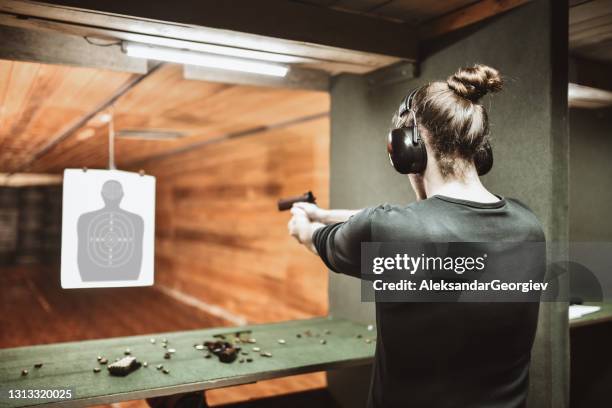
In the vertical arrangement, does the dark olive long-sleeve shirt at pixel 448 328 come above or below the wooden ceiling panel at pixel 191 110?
below

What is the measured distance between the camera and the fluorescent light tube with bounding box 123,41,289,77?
7.06 feet

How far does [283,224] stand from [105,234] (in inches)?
109

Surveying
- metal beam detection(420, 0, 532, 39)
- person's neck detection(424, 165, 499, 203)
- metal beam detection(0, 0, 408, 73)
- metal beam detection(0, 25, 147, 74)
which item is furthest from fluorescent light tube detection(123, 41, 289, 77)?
person's neck detection(424, 165, 499, 203)

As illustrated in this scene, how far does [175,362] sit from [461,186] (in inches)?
57.9

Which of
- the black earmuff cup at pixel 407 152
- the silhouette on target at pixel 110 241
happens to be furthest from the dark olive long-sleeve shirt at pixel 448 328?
the silhouette on target at pixel 110 241

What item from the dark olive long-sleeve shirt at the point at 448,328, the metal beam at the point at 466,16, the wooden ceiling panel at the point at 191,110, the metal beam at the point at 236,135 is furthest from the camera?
the metal beam at the point at 236,135

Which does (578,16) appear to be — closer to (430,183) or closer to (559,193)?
(559,193)

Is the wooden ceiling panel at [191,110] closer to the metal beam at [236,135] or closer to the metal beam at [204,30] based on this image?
the metal beam at [236,135]

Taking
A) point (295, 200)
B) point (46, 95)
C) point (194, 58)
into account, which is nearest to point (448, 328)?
point (295, 200)

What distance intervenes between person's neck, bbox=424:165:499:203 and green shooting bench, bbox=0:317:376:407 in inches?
42.7

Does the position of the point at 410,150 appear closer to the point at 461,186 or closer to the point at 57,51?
the point at 461,186

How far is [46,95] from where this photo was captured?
3.78 metres

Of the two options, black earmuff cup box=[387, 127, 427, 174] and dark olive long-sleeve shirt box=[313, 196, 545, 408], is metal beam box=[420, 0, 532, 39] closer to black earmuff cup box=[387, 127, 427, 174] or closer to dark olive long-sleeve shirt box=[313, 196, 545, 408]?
black earmuff cup box=[387, 127, 427, 174]

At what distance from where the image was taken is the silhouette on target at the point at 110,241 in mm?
2543
